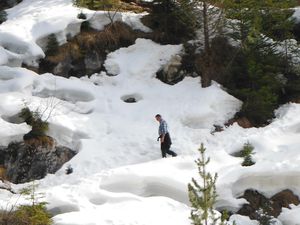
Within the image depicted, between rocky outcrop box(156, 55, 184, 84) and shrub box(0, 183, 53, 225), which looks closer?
shrub box(0, 183, 53, 225)

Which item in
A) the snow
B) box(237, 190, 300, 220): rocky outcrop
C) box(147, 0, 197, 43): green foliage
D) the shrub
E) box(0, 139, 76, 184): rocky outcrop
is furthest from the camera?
box(147, 0, 197, 43): green foliage

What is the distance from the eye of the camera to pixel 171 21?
19062mm

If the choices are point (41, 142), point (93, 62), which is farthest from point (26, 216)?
point (93, 62)

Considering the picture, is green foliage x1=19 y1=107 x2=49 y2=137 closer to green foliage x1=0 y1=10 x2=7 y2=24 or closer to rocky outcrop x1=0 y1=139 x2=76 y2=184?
rocky outcrop x1=0 y1=139 x2=76 y2=184

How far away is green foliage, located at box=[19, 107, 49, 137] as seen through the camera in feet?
43.1

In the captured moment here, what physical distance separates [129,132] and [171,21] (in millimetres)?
6725

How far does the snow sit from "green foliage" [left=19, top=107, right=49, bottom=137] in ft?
0.89

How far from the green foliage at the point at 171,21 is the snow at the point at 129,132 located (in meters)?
0.74

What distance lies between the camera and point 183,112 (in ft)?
51.0

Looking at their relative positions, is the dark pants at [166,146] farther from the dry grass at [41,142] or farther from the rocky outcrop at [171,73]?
the rocky outcrop at [171,73]

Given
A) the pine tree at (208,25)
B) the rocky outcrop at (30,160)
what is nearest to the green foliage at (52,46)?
the rocky outcrop at (30,160)

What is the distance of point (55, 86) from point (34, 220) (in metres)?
8.23

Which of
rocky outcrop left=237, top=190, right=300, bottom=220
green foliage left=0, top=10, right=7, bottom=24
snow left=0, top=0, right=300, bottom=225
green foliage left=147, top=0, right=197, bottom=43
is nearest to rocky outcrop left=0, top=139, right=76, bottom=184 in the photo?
snow left=0, top=0, right=300, bottom=225

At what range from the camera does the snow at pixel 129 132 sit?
34.6ft
